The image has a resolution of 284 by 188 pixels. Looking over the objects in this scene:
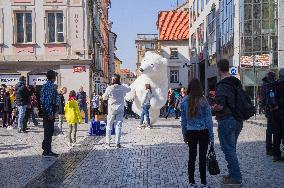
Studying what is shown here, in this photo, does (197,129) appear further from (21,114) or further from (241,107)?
(21,114)

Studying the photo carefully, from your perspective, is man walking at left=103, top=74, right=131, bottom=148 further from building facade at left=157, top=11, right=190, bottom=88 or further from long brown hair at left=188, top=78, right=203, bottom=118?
building facade at left=157, top=11, right=190, bottom=88

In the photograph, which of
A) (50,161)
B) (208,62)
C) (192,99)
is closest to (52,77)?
(50,161)

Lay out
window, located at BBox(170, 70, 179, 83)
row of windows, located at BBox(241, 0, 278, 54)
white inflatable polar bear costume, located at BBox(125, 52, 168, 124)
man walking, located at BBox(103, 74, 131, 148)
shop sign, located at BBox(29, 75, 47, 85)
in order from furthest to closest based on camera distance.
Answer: window, located at BBox(170, 70, 179, 83), row of windows, located at BBox(241, 0, 278, 54), shop sign, located at BBox(29, 75, 47, 85), white inflatable polar bear costume, located at BBox(125, 52, 168, 124), man walking, located at BBox(103, 74, 131, 148)

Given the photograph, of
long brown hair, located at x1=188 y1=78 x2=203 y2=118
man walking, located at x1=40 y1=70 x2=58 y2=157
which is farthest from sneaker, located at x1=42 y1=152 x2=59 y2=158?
long brown hair, located at x1=188 y1=78 x2=203 y2=118

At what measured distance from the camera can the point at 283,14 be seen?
29.9 meters

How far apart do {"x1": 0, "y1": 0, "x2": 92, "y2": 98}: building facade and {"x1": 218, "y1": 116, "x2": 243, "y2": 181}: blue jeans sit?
20.0 meters

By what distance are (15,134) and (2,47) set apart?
1208 centimetres

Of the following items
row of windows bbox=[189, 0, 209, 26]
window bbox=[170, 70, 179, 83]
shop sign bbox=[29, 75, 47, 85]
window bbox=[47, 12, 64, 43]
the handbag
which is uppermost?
row of windows bbox=[189, 0, 209, 26]

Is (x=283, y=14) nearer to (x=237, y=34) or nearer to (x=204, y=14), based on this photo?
(x=237, y=34)

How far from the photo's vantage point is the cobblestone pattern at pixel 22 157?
8203 millimetres

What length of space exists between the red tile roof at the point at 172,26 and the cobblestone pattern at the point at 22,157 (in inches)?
1945

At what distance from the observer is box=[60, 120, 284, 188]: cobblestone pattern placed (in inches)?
A: 302

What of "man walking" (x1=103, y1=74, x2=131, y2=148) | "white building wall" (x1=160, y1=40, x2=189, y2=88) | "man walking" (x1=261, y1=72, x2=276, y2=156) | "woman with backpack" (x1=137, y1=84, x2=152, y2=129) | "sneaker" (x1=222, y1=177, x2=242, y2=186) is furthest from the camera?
"white building wall" (x1=160, y1=40, x2=189, y2=88)

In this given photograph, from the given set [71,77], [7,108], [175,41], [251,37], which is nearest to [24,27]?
[71,77]
